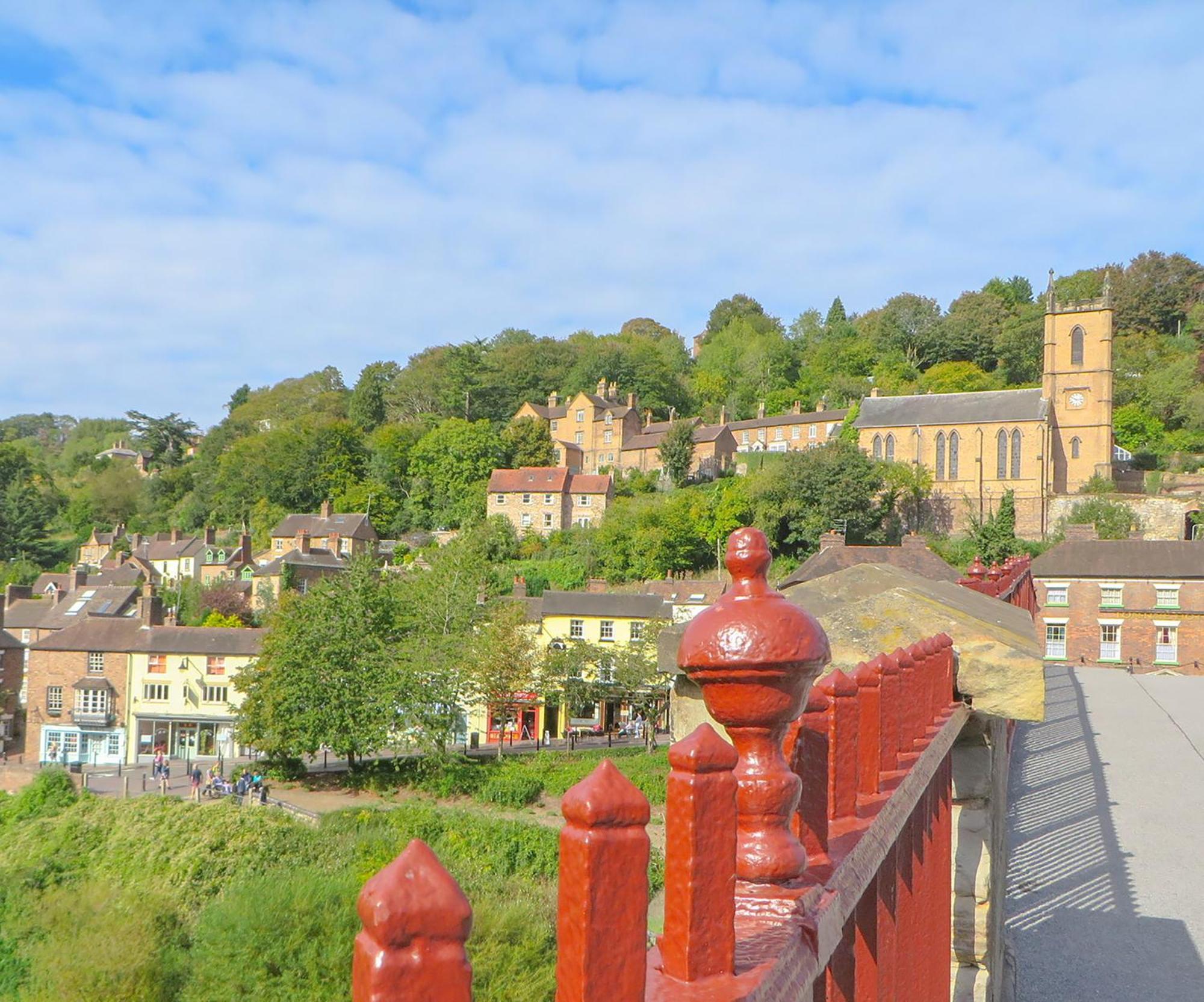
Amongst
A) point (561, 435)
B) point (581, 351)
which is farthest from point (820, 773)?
point (581, 351)

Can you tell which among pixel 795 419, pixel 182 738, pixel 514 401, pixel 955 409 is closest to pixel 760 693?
pixel 182 738

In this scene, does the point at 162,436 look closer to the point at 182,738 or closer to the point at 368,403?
the point at 368,403

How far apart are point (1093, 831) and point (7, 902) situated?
2327cm

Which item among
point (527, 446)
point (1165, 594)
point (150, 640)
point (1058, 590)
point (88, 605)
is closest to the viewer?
point (1165, 594)

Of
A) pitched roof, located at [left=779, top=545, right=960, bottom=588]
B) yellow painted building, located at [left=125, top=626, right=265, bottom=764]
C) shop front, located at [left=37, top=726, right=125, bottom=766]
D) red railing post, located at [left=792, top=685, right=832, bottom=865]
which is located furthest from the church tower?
red railing post, located at [left=792, top=685, right=832, bottom=865]

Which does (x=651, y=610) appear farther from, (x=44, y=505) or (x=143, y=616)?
(x=44, y=505)

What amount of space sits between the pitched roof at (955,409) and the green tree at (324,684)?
42057 mm

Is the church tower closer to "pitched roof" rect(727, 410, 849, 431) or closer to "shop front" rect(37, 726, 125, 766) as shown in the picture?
"pitched roof" rect(727, 410, 849, 431)

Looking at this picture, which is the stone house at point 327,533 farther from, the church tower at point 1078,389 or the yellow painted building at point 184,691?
the church tower at point 1078,389

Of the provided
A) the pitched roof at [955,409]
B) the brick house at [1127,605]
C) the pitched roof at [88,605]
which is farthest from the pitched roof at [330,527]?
the brick house at [1127,605]

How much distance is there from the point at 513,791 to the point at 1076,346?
170 ft

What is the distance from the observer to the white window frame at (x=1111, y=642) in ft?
133

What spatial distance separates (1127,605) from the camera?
41156mm

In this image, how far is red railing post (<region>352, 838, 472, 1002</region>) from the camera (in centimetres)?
87
